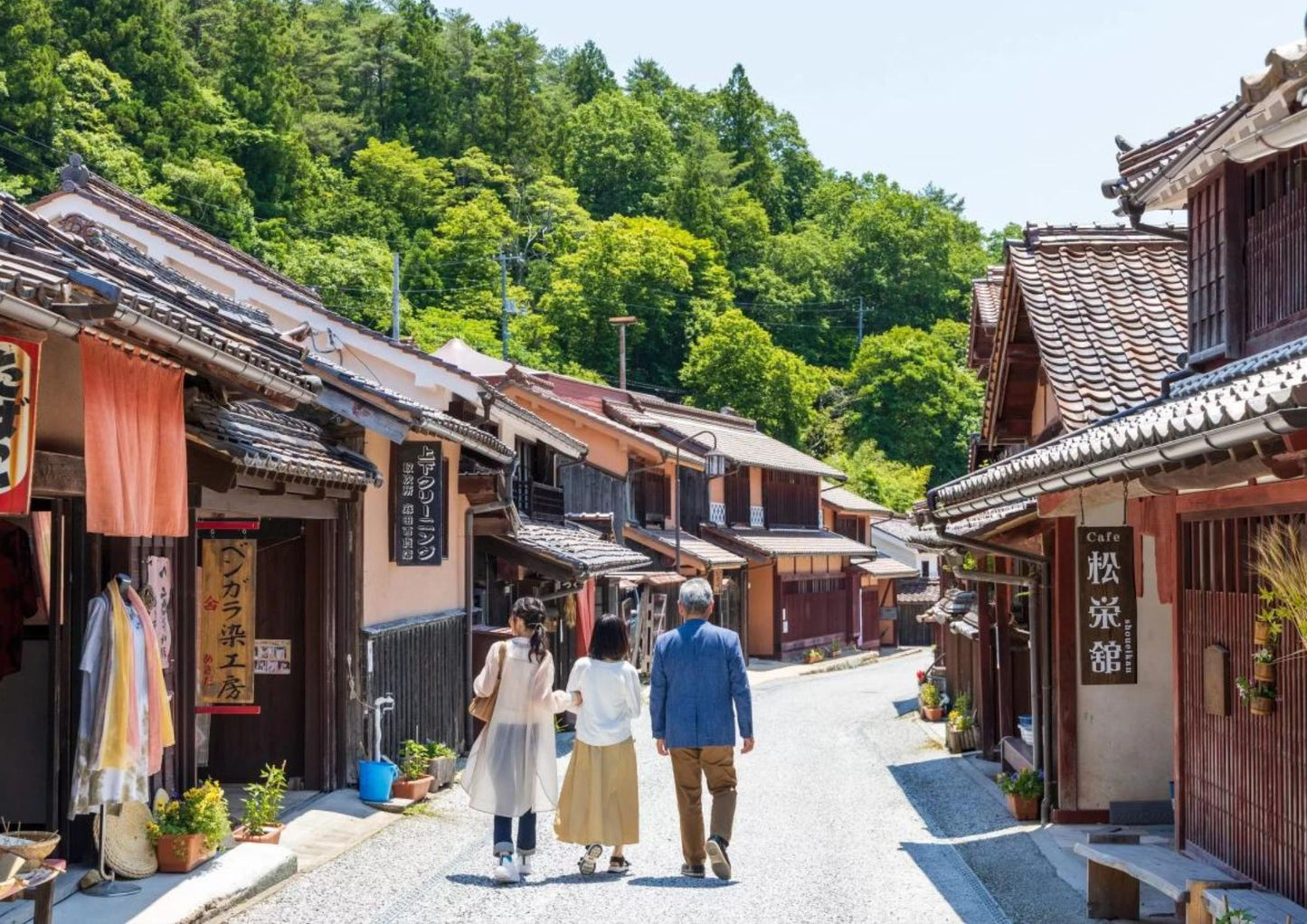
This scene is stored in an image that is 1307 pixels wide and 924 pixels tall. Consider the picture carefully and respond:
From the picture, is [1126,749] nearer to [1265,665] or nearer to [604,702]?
[1265,665]

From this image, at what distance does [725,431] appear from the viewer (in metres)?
44.8

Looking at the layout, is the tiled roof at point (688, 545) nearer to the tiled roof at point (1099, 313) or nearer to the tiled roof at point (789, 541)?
the tiled roof at point (789, 541)

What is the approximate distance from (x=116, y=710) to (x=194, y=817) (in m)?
1.27

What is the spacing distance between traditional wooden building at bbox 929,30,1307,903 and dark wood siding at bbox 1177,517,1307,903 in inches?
0.7

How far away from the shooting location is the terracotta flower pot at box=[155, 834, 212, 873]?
9.00 meters

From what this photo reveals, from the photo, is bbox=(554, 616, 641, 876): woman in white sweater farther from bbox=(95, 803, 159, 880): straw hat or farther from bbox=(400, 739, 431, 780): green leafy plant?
bbox=(400, 739, 431, 780): green leafy plant

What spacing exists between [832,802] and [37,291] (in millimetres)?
10238

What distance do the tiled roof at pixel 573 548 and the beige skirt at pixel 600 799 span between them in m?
9.59

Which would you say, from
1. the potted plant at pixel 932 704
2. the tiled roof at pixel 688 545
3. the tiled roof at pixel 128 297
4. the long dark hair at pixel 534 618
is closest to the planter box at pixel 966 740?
the potted plant at pixel 932 704

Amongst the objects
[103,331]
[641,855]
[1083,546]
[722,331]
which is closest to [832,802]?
[641,855]

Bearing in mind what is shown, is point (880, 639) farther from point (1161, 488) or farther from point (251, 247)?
point (1161, 488)

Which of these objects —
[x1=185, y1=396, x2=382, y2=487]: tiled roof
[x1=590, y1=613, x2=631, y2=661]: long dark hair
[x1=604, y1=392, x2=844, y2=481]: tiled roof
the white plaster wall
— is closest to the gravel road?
the white plaster wall

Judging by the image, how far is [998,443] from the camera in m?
16.6

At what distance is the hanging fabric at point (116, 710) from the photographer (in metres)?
8.20
